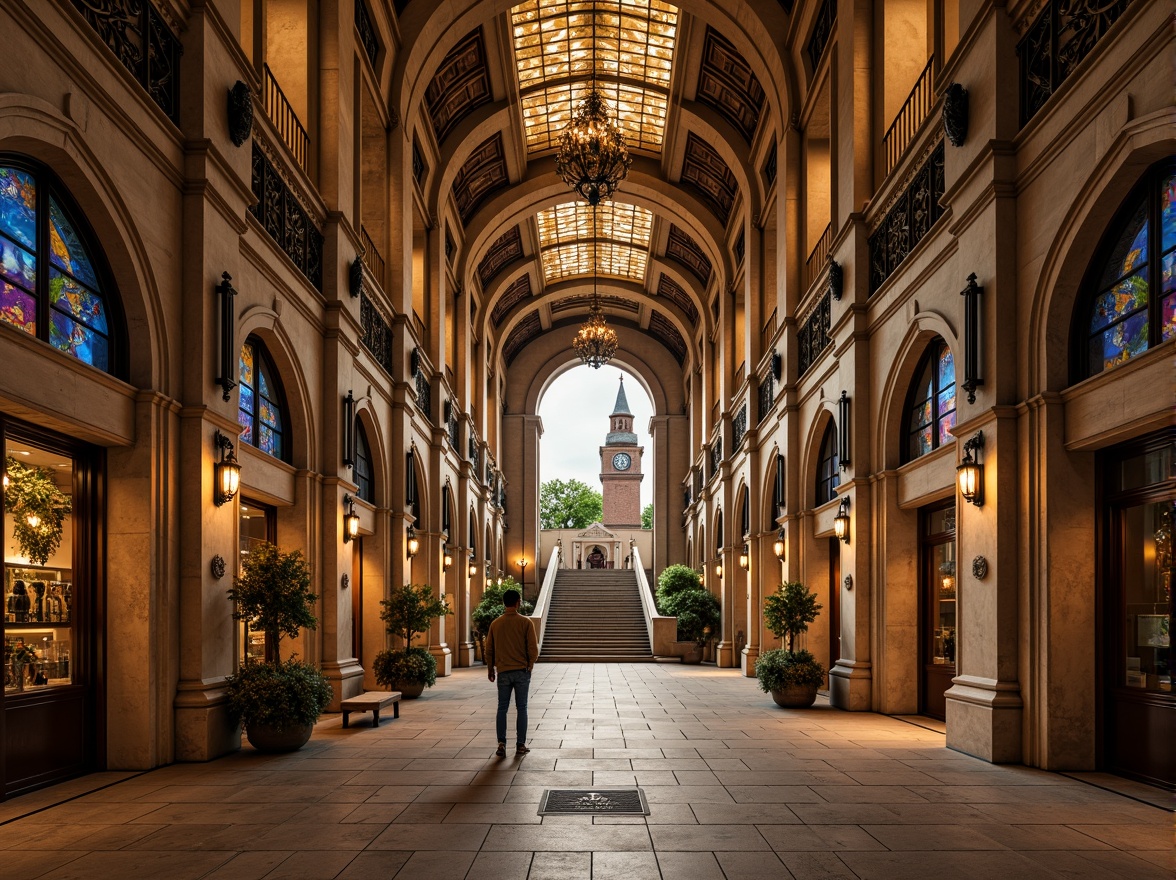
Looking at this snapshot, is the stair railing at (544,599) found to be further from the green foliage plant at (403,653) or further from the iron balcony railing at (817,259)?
the iron balcony railing at (817,259)

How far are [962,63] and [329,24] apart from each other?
9.06 meters

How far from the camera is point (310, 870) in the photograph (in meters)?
5.61

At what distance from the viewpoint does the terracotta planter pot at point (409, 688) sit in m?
16.2

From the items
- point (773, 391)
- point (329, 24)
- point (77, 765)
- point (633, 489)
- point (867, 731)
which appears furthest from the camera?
point (633, 489)

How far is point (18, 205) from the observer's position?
737 cm

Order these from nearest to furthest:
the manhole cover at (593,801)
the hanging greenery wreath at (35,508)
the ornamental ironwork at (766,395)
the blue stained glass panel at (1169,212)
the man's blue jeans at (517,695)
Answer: the manhole cover at (593,801) → the blue stained glass panel at (1169,212) → the hanging greenery wreath at (35,508) → the man's blue jeans at (517,695) → the ornamental ironwork at (766,395)

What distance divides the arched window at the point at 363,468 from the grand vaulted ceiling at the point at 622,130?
766 centimetres

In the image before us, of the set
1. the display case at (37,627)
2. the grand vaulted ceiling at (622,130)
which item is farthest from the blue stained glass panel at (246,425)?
the grand vaulted ceiling at (622,130)

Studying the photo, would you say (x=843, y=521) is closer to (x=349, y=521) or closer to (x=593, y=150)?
(x=593, y=150)

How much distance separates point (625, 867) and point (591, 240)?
101ft

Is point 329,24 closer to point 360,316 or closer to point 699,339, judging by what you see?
point 360,316

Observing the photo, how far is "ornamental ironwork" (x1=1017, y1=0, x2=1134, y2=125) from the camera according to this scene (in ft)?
26.2

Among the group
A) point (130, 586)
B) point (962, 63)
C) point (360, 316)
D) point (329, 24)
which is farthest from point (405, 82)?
point (130, 586)

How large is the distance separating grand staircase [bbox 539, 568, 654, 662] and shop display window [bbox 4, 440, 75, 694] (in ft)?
65.7
